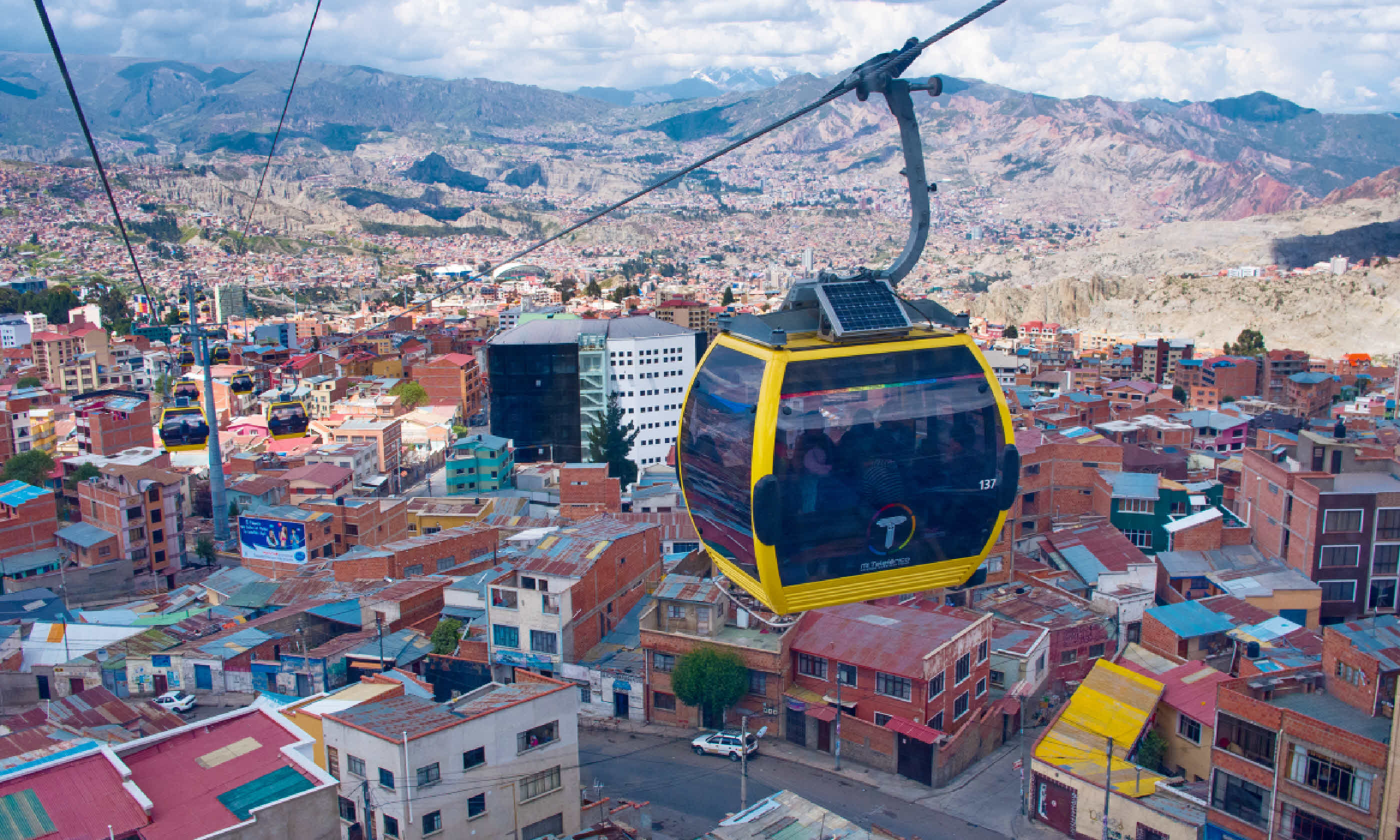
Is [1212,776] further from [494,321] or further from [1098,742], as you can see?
[494,321]

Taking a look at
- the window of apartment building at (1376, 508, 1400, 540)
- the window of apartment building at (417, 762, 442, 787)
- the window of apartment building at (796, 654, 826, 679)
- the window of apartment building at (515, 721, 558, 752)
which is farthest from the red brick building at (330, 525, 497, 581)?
the window of apartment building at (1376, 508, 1400, 540)

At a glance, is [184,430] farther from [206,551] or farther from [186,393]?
[206,551]

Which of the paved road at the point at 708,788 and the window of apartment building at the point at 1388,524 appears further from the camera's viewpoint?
the window of apartment building at the point at 1388,524

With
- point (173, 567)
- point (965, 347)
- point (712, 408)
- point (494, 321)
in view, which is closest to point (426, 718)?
point (712, 408)

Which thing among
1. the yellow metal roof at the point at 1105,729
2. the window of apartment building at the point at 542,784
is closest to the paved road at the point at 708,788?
the yellow metal roof at the point at 1105,729

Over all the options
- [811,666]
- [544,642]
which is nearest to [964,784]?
[811,666]

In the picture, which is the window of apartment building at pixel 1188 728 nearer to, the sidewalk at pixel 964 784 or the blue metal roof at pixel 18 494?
the sidewalk at pixel 964 784
